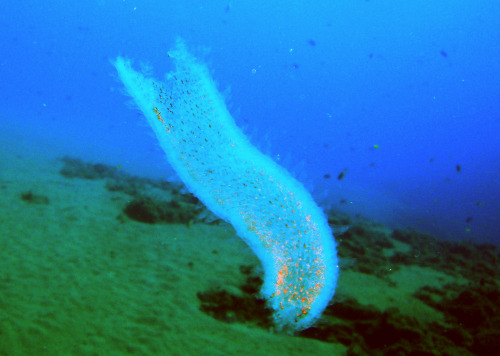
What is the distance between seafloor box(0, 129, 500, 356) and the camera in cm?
395

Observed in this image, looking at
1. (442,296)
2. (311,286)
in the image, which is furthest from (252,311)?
(442,296)

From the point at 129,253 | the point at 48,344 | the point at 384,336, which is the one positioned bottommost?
the point at 48,344

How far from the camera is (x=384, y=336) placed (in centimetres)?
477

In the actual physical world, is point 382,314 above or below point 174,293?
above

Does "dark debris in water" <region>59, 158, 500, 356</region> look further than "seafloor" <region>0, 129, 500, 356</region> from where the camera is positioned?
Yes

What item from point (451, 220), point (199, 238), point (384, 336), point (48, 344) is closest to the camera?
point (48, 344)

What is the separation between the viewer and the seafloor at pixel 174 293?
3951 millimetres

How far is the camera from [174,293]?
5297mm

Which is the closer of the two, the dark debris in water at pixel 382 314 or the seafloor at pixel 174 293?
the seafloor at pixel 174 293

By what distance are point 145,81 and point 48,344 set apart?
3.26 meters

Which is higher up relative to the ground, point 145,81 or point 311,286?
point 145,81

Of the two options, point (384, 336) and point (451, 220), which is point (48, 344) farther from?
point (451, 220)

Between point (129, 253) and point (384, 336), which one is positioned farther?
point (129, 253)

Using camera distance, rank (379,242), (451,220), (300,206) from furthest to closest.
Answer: (451,220) < (379,242) < (300,206)
